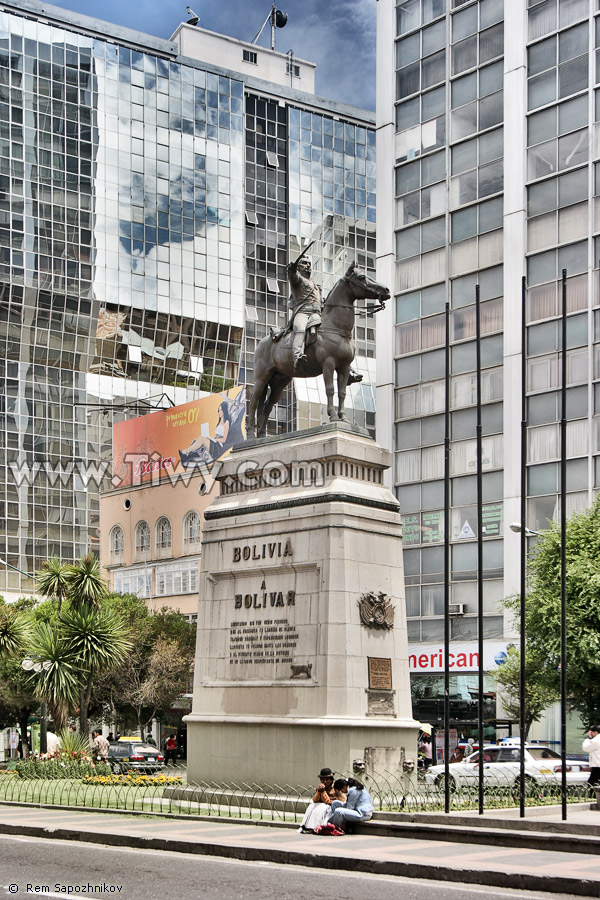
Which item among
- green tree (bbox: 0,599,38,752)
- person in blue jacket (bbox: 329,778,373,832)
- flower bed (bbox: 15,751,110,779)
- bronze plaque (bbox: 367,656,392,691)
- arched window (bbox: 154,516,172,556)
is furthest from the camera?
arched window (bbox: 154,516,172,556)

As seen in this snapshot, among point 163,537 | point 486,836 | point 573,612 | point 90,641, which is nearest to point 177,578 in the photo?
point 163,537

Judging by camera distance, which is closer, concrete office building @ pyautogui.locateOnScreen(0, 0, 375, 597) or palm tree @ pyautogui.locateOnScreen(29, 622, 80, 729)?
palm tree @ pyautogui.locateOnScreen(29, 622, 80, 729)

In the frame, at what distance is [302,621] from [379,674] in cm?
186

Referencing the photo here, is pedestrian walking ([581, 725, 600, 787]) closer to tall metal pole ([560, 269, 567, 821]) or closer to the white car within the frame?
tall metal pole ([560, 269, 567, 821])

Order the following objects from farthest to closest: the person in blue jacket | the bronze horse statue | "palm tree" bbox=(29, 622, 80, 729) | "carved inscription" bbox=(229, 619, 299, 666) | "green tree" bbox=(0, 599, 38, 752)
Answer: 1. "green tree" bbox=(0, 599, 38, 752)
2. "palm tree" bbox=(29, 622, 80, 729)
3. the bronze horse statue
4. "carved inscription" bbox=(229, 619, 299, 666)
5. the person in blue jacket

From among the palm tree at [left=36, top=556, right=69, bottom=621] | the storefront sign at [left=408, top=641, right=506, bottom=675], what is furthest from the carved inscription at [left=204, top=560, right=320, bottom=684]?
the storefront sign at [left=408, top=641, right=506, bottom=675]

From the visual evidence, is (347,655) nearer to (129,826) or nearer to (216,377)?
(129,826)

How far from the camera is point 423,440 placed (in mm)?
62844

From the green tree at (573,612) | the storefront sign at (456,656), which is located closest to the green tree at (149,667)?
the storefront sign at (456,656)

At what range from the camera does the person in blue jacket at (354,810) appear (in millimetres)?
19906

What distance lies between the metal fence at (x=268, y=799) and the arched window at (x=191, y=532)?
2440 inches

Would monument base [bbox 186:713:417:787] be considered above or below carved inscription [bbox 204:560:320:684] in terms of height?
below

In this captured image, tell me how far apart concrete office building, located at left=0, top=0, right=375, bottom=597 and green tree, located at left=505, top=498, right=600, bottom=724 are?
71.2 metres

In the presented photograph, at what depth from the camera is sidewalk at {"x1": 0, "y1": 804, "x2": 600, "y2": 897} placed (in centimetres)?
1455
